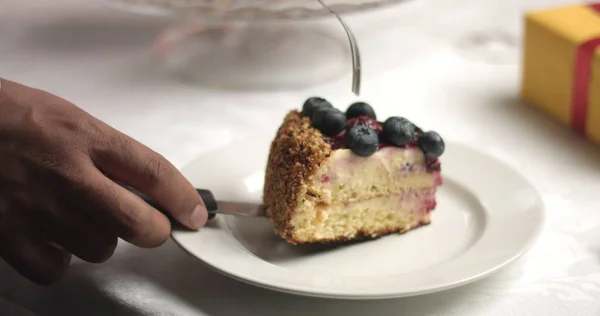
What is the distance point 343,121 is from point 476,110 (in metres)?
0.53

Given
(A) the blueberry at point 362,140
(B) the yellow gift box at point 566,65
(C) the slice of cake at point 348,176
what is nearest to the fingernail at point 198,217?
(C) the slice of cake at point 348,176

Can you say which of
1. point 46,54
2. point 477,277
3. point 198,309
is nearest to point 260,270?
point 198,309

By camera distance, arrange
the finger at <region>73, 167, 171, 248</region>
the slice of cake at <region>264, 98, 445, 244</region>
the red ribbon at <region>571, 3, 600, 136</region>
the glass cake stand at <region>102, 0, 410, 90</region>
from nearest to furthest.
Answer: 1. the finger at <region>73, 167, 171, 248</region>
2. the slice of cake at <region>264, 98, 445, 244</region>
3. the red ribbon at <region>571, 3, 600, 136</region>
4. the glass cake stand at <region>102, 0, 410, 90</region>

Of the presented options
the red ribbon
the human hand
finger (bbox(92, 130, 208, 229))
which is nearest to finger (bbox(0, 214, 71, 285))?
the human hand

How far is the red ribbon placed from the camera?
4.27 feet

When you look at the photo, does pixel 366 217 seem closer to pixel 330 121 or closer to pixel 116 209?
pixel 330 121

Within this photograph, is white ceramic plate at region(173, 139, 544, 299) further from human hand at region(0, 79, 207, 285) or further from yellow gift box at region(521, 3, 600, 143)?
yellow gift box at region(521, 3, 600, 143)

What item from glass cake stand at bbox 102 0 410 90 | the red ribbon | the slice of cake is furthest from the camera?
glass cake stand at bbox 102 0 410 90

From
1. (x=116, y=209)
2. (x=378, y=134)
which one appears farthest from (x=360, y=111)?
(x=116, y=209)

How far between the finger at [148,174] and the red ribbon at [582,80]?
0.73m

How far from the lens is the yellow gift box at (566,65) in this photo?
1.31 metres

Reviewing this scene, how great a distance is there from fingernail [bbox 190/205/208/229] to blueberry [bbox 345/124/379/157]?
211 millimetres

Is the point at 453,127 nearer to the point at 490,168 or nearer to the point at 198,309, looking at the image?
the point at 490,168

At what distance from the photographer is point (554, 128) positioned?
1404mm
